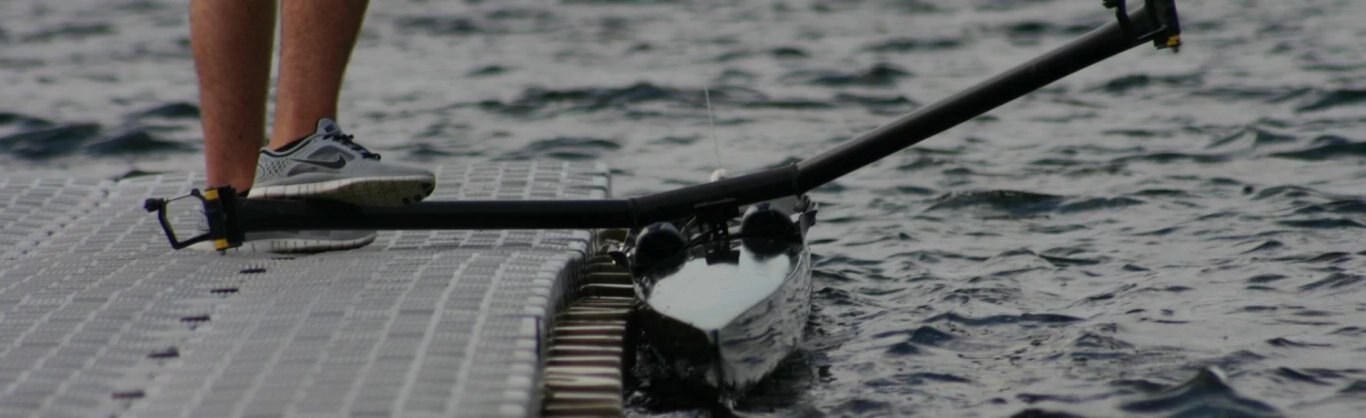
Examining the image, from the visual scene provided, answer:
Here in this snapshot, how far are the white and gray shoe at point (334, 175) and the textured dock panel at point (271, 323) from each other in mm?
135

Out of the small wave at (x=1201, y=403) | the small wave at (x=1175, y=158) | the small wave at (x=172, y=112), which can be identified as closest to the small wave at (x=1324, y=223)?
the small wave at (x=1175, y=158)

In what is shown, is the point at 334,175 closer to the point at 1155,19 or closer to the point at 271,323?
the point at 271,323

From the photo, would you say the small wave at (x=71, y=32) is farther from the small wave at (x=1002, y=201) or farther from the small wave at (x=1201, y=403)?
the small wave at (x=1201, y=403)

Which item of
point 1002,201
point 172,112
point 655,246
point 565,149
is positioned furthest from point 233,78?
point 172,112

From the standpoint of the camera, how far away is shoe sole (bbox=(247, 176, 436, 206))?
3357 millimetres

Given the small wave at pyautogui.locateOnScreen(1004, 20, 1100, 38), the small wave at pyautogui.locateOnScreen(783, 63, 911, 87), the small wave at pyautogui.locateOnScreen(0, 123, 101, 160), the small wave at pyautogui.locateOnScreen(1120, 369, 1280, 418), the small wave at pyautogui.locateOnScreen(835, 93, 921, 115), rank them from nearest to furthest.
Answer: the small wave at pyautogui.locateOnScreen(1120, 369, 1280, 418)
the small wave at pyautogui.locateOnScreen(0, 123, 101, 160)
the small wave at pyautogui.locateOnScreen(835, 93, 921, 115)
the small wave at pyautogui.locateOnScreen(783, 63, 911, 87)
the small wave at pyautogui.locateOnScreen(1004, 20, 1100, 38)

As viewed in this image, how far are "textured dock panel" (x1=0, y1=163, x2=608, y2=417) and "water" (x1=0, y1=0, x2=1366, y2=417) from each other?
1.54 ft

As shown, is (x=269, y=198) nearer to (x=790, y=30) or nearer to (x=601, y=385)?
(x=601, y=385)

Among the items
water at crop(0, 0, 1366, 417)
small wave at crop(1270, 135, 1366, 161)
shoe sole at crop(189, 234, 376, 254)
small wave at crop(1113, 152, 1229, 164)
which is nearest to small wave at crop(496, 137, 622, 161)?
water at crop(0, 0, 1366, 417)

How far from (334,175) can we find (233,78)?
34 cm

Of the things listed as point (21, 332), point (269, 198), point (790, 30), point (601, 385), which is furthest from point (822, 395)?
point (790, 30)

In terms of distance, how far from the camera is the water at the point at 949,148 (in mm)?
3498

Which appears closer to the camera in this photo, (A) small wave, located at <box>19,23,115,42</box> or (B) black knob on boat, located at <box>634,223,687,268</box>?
(B) black knob on boat, located at <box>634,223,687,268</box>

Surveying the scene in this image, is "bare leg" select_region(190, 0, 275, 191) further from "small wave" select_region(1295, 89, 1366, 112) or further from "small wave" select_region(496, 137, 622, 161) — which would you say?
"small wave" select_region(1295, 89, 1366, 112)
